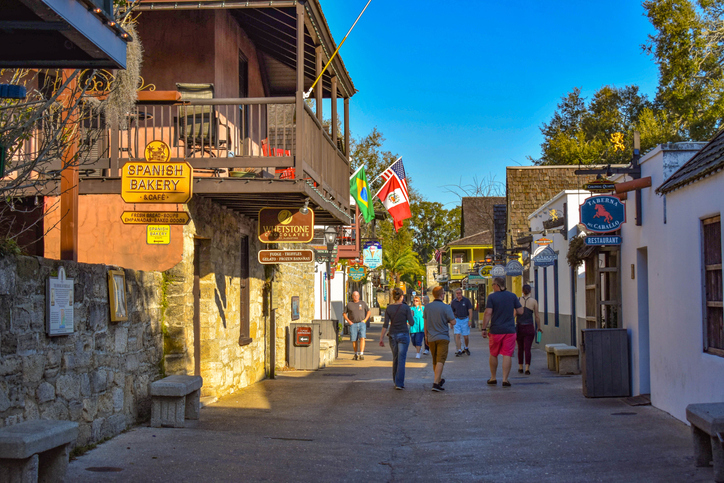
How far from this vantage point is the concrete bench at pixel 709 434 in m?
5.74

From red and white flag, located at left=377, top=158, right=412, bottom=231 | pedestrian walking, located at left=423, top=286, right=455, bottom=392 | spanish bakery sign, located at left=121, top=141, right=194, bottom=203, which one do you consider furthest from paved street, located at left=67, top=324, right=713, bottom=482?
red and white flag, located at left=377, top=158, right=412, bottom=231

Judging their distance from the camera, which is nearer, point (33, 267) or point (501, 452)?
point (33, 267)

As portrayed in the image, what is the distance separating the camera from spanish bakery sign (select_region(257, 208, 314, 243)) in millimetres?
12180

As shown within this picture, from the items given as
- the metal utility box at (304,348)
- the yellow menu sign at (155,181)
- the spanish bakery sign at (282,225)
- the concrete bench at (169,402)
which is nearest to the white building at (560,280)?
the metal utility box at (304,348)

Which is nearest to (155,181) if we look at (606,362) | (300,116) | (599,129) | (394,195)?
(300,116)

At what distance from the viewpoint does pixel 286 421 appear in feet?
31.8

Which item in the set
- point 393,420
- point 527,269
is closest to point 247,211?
point 393,420

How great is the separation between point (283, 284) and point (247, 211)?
409cm

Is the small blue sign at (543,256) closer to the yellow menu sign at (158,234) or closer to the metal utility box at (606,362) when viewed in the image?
the metal utility box at (606,362)

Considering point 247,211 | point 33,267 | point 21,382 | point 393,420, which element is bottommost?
point 393,420

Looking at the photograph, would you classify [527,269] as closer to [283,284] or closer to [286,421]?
[283,284]

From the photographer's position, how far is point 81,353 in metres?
7.23

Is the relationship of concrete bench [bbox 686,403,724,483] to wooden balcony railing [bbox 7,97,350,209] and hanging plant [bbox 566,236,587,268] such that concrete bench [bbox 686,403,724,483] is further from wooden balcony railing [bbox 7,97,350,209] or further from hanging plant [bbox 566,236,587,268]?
hanging plant [bbox 566,236,587,268]

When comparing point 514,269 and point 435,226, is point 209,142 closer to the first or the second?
point 514,269
